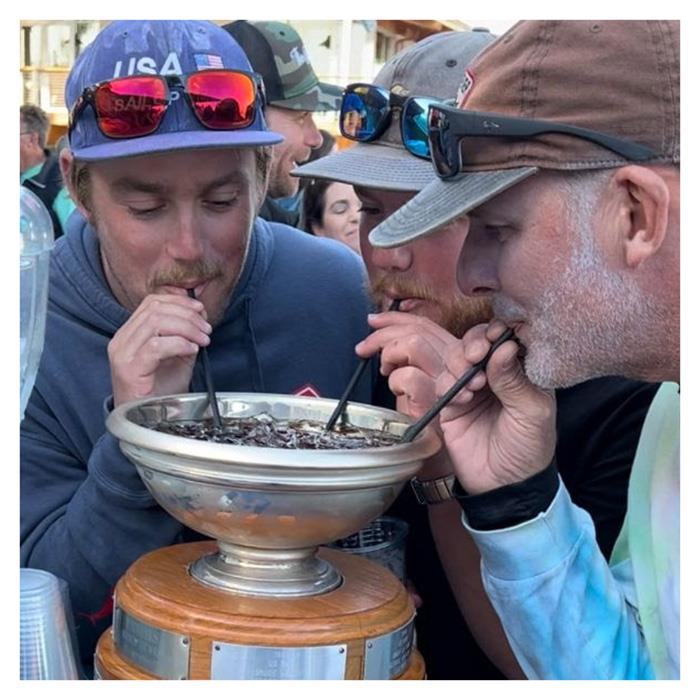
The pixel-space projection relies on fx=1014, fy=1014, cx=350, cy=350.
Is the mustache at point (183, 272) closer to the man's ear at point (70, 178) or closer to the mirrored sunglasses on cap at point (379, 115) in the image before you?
the man's ear at point (70, 178)

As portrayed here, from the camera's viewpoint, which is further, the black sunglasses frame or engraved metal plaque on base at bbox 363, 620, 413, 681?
the black sunglasses frame

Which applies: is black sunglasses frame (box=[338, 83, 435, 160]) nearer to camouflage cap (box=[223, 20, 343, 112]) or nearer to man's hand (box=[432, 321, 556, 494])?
man's hand (box=[432, 321, 556, 494])

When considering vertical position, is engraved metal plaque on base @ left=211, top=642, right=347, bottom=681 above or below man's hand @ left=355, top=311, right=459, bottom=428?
below

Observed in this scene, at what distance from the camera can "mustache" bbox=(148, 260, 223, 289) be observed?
5.22 ft

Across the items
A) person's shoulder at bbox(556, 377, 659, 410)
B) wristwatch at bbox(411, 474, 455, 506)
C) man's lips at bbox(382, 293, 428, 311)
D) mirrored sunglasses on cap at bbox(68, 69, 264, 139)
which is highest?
mirrored sunglasses on cap at bbox(68, 69, 264, 139)

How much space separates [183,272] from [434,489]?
52cm

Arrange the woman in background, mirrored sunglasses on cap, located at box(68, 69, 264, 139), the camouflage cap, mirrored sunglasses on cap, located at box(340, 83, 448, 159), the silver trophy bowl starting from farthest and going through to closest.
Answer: the woman in background → the camouflage cap → mirrored sunglasses on cap, located at box(340, 83, 448, 159) → mirrored sunglasses on cap, located at box(68, 69, 264, 139) → the silver trophy bowl

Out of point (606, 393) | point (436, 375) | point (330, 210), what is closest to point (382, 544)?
point (436, 375)

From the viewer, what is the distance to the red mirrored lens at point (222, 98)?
1545 mm

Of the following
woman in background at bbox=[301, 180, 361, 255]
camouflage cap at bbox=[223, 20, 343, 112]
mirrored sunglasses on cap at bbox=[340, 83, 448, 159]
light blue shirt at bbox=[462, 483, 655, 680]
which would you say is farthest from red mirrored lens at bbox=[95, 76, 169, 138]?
woman in background at bbox=[301, 180, 361, 255]

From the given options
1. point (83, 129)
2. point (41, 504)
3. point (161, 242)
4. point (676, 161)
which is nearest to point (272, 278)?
point (161, 242)

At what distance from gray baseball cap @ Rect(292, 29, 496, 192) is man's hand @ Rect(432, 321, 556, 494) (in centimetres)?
44

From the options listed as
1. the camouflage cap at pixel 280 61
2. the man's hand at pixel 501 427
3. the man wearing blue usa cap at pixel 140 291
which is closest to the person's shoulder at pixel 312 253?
the man wearing blue usa cap at pixel 140 291

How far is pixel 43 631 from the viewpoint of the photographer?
1.17 m
